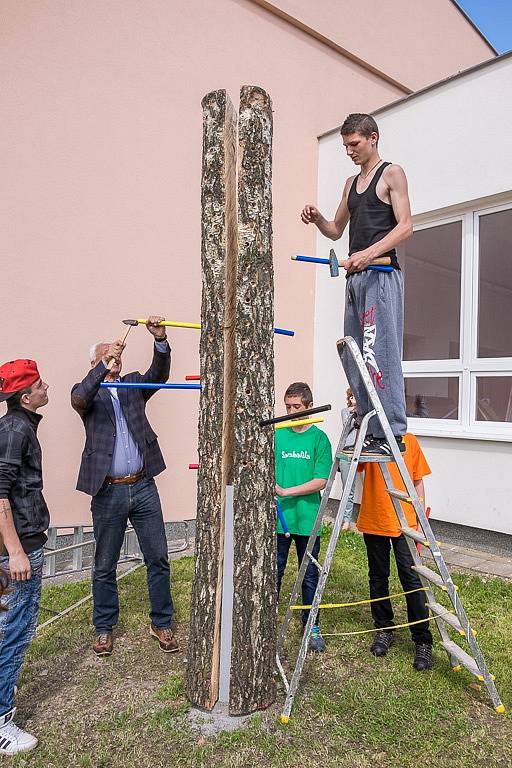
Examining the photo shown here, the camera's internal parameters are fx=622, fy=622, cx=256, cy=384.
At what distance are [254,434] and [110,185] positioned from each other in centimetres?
368

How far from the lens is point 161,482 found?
5.96m

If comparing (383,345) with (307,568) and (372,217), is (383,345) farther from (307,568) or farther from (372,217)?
A: (307,568)

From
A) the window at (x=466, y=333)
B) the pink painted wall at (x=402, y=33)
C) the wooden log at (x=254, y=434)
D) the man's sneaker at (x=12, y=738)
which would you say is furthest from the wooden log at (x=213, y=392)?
the pink painted wall at (x=402, y=33)

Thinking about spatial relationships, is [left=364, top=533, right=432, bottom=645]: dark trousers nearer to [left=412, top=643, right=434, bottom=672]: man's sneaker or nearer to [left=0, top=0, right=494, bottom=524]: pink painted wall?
[left=412, top=643, right=434, bottom=672]: man's sneaker

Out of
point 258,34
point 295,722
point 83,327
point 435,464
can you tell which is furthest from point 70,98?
point 295,722

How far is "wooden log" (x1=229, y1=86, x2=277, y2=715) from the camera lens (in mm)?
2832

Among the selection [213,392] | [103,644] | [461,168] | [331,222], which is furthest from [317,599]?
[461,168]

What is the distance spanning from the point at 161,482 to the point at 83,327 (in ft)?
5.39

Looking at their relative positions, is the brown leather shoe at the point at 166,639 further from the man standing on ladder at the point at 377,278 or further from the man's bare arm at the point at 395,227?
the man's bare arm at the point at 395,227

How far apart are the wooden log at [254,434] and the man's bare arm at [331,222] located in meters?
0.39

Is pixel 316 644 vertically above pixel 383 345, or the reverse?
pixel 383 345

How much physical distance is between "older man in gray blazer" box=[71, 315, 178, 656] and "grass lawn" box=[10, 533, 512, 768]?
0.20 m

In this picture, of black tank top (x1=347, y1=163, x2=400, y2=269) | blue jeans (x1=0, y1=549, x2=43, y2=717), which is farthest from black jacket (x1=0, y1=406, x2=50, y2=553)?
black tank top (x1=347, y1=163, x2=400, y2=269)

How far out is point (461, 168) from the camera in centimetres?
577
